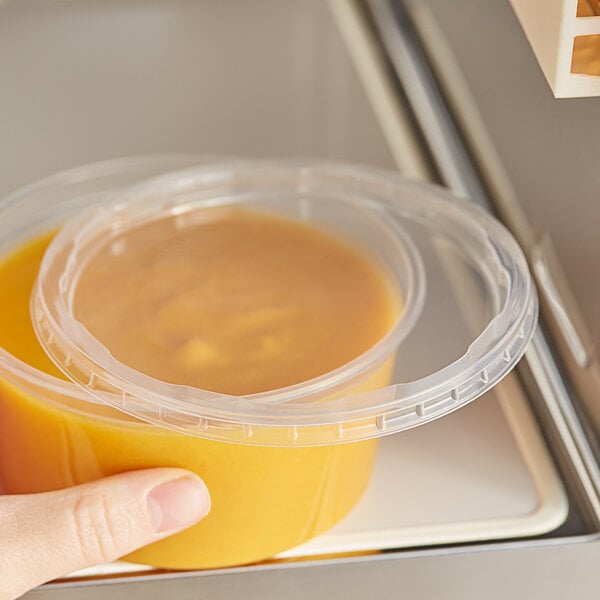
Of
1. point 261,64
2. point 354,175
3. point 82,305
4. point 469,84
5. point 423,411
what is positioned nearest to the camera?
point 423,411

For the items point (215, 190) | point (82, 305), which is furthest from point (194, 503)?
point (215, 190)

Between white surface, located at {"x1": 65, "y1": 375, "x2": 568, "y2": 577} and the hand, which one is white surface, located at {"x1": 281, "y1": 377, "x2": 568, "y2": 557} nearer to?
white surface, located at {"x1": 65, "y1": 375, "x2": 568, "y2": 577}

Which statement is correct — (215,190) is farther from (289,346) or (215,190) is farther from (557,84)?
(557,84)

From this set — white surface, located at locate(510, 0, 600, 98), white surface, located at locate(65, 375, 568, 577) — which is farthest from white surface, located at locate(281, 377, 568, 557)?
white surface, located at locate(510, 0, 600, 98)

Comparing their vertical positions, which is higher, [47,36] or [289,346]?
[47,36]

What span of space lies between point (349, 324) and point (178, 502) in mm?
184

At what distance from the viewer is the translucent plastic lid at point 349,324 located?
618 mm

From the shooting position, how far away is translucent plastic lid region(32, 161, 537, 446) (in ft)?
2.03

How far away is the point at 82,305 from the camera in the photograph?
0.74 metres

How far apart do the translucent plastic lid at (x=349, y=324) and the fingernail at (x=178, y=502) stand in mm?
45

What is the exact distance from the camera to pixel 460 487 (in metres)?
0.76

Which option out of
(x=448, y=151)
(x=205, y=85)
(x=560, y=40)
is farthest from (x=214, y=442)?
(x=205, y=85)

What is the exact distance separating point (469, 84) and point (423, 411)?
48 centimetres

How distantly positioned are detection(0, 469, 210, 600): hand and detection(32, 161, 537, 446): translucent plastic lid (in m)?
0.05
